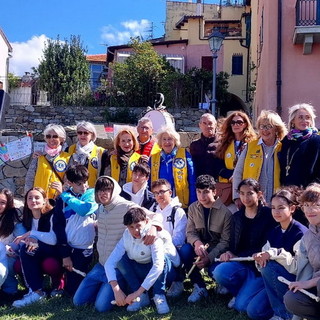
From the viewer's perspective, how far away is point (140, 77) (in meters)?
16.2

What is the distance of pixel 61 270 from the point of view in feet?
15.6

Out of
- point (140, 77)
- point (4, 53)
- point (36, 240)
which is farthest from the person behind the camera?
point (4, 53)

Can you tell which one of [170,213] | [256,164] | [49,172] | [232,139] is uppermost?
[232,139]

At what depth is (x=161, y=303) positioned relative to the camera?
409 centimetres

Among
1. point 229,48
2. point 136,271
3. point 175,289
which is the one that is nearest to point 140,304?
point 136,271

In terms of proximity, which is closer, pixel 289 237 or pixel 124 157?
pixel 289 237

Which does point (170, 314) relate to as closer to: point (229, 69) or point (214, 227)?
point (214, 227)

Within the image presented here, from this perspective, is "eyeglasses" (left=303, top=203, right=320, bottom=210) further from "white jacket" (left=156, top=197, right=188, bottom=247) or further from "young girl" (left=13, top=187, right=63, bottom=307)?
"young girl" (left=13, top=187, right=63, bottom=307)

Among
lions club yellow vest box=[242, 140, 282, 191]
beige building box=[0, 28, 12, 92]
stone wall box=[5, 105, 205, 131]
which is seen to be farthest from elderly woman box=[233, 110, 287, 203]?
beige building box=[0, 28, 12, 92]

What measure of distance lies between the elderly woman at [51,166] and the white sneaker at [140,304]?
177 centimetres

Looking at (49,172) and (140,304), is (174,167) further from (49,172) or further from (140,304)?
(140,304)

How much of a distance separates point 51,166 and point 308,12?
933 centimetres

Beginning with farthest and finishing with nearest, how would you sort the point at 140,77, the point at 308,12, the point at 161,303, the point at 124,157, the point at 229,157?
the point at 140,77 < the point at 308,12 < the point at 124,157 < the point at 229,157 < the point at 161,303

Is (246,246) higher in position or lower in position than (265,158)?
lower
